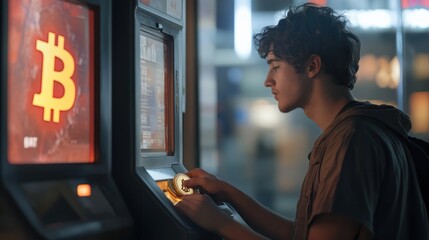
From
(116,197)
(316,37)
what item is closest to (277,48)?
(316,37)

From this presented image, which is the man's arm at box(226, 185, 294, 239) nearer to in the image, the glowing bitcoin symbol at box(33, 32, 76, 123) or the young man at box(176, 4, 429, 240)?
the young man at box(176, 4, 429, 240)

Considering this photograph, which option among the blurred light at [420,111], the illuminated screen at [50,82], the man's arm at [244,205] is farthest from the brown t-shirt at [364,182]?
the blurred light at [420,111]

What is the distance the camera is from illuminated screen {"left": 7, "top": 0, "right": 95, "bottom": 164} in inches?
48.9

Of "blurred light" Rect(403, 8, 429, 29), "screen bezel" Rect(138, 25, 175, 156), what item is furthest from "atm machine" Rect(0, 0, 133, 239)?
"blurred light" Rect(403, 8, 429, 29)

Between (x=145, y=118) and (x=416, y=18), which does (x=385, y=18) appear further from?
(x=145, y=118)

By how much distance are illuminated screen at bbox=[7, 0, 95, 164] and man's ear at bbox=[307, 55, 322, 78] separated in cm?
52

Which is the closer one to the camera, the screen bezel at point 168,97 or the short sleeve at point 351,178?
the short sleeve at point 351,178

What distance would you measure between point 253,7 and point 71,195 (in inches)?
103

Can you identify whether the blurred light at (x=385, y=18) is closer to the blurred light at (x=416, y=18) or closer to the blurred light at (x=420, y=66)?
the blurred light at (x=416, y=18)

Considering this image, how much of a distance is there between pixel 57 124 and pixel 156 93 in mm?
434

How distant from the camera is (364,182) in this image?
1471mm

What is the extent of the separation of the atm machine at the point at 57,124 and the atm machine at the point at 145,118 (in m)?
0.07

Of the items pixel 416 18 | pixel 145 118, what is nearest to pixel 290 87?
pixel 145 118

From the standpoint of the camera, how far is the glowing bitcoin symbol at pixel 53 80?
4.33 ft
